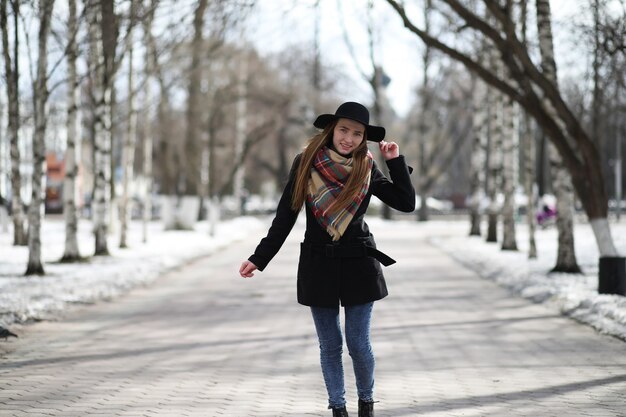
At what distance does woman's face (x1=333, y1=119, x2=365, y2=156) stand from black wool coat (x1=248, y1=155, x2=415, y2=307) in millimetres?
239

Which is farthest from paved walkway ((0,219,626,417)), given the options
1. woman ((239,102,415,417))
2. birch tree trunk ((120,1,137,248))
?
birch tree trunk ((120,1,137,248))

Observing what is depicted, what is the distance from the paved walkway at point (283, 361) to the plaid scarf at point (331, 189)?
1.60 m

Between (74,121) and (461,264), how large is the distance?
8.81m

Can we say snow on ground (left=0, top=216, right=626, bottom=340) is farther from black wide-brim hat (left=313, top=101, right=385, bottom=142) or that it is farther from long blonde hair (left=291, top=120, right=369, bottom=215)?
long blonde hair (left=291, top=120, right=369, bottom=215)

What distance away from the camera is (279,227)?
5.89 meters

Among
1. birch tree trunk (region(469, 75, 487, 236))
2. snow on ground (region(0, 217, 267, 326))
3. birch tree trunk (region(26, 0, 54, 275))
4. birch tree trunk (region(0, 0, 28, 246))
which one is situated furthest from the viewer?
birch tree trunk (region(469, 75, 487, 236))

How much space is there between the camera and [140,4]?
768 inches

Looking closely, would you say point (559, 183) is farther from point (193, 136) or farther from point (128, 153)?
point (193, 136)

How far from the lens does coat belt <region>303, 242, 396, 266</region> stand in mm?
5785

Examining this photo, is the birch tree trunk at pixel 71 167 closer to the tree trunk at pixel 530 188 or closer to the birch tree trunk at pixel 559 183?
the birch tree trunk at pixel 559 183

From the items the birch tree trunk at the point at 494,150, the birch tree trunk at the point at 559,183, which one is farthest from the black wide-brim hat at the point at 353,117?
the birch tree trunk at the point at 494,150

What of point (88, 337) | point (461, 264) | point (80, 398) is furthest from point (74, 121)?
point (80, 398)

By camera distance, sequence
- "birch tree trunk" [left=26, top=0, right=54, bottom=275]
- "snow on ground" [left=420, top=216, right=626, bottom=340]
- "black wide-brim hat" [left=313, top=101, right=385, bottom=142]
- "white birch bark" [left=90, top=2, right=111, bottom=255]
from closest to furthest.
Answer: "black wide-brim hat" [left=313, top=101, right=385, bottom=142] → "snow on ground" [left=420, top=216, right=626, bottom=340] → "birch tree trunk" [left=26, top=0, right=54, bottom=275] → "white birch bark" [left=90, top=2, right=111, bottom=255]

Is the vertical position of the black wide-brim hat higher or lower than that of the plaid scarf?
higher
